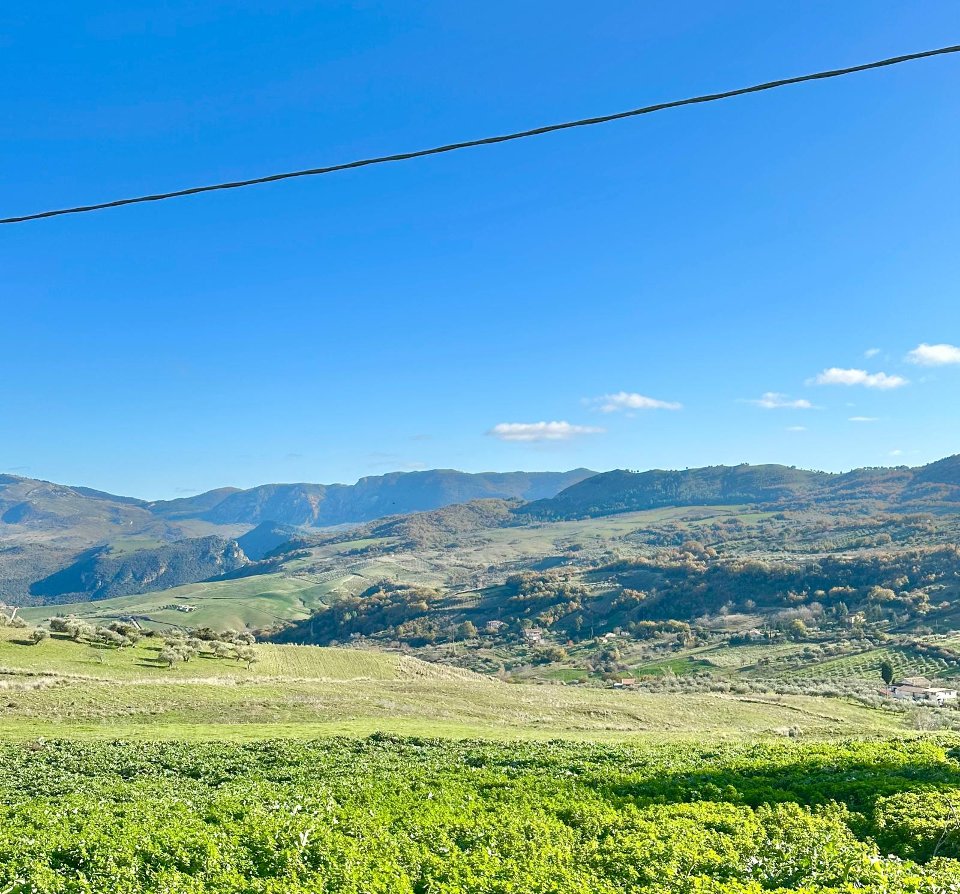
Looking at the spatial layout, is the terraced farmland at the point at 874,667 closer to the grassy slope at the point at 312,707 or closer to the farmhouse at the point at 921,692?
the farmhouse at the point at 921,692

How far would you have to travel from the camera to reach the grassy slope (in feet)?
120

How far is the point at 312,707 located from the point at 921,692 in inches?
3154

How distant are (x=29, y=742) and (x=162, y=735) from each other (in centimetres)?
549

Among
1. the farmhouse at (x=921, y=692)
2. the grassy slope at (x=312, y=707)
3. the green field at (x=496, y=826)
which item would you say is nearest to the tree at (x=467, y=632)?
the farmhouse at (x=921, y=692)

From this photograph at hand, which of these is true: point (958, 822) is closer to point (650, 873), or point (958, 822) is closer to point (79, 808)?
point (650, 873)

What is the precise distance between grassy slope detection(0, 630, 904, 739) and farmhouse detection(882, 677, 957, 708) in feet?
66.5

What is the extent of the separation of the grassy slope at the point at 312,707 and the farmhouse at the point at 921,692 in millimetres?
20256

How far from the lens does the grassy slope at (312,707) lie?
36.6 meters

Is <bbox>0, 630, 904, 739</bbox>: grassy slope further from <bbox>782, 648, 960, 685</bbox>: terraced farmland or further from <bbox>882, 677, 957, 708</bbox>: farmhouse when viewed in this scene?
<bbox>782, 648, 960, 685</bbox>: terraced farmland

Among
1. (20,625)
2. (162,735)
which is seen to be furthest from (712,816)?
(20,625)

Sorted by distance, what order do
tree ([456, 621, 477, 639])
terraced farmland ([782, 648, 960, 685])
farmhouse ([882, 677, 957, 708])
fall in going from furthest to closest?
tree ([456, 621, 477, 639]), terraced farmland ([782, 648, 960, 685]), farmhouse ([882, 677, 957, 708])

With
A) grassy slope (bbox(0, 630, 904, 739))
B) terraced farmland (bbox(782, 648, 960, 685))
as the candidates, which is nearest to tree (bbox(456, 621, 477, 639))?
terraced farmland (bbox(782, 648, 960, 685))

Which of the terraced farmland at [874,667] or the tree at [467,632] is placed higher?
the terraced farmland at [874,667]

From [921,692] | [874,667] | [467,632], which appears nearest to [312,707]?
[921,692]
